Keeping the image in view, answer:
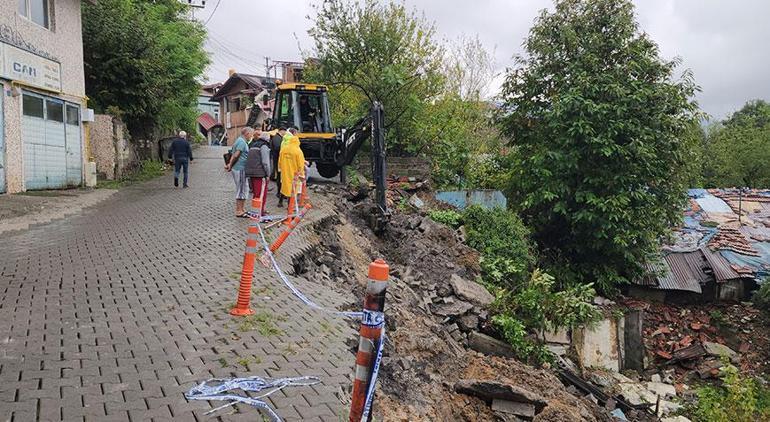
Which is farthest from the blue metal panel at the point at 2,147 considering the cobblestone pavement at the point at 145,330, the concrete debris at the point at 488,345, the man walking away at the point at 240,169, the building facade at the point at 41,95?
the concrete debris at the point at 488,345

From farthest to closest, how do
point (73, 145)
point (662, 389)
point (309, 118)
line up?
point (309, 118) < point (73, 145) < point (662, 389)

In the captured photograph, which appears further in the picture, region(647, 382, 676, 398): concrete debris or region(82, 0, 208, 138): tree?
region(82, 0, 208, 138): tree

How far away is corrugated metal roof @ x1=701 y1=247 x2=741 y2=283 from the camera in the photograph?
15.2 meters

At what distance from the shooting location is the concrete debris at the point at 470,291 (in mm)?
11180

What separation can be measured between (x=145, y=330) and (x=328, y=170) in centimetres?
1393

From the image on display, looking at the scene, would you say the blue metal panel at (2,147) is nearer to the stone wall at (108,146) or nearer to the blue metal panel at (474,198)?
the stone wall at (108,146)

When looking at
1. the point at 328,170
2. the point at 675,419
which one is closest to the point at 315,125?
the point at 328,170

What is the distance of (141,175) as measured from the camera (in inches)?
814

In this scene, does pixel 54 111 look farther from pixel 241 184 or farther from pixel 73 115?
pixel 241 184

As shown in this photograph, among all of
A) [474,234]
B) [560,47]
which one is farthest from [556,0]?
[474,234]

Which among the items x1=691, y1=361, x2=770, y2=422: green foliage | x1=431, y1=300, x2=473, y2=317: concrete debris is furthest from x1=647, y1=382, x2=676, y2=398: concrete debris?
x1=431, y1=300, x2=473, y2=317: concrete debris

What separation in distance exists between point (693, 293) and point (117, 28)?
2072 centimetres

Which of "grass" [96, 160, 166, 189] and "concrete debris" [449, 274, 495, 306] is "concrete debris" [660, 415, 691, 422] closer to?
"concrete debris" [449, 274, 495, 306]

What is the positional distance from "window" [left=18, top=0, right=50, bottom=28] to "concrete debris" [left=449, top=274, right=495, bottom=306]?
12.7 m
